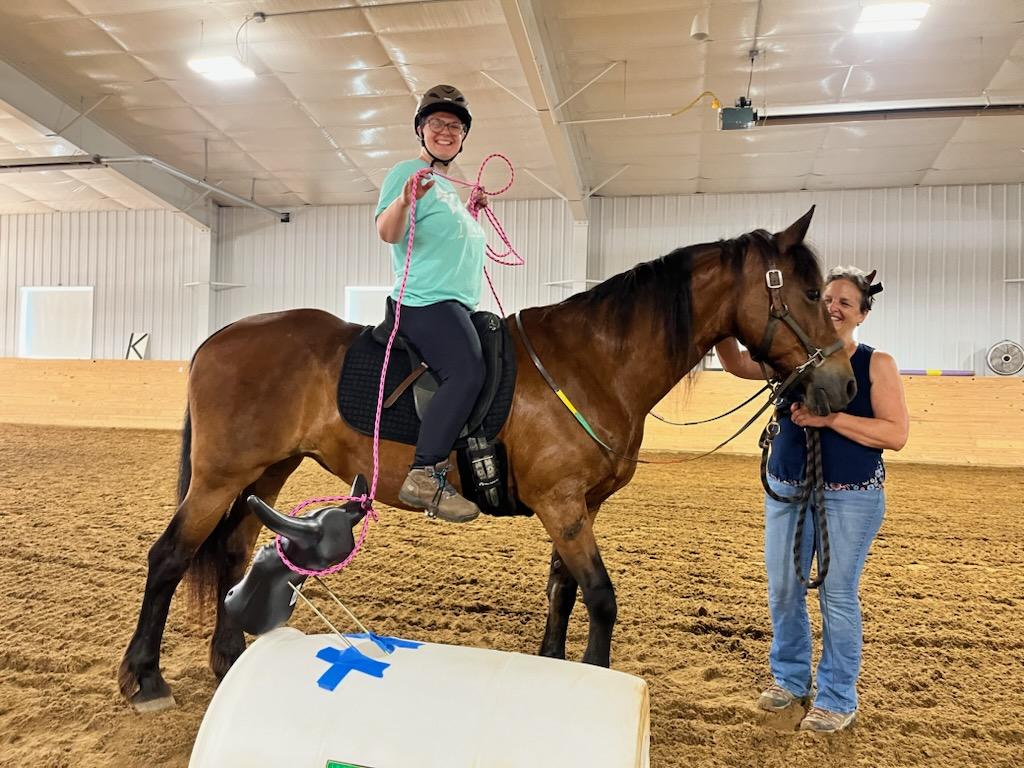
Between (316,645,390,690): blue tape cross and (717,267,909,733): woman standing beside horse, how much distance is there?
1701 millimetres

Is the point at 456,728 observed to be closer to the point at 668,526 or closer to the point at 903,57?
the point at 668,526

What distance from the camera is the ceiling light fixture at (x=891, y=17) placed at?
7934 millimetres

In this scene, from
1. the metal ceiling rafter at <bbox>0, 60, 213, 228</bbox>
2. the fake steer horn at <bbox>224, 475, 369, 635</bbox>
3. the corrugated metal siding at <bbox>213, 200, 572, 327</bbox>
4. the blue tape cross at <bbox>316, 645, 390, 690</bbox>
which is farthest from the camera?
the corrugated metal siding at <bbox>213, 200, 572, 327</bbox>

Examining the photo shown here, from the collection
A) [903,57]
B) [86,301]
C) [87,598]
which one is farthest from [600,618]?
[86,301]

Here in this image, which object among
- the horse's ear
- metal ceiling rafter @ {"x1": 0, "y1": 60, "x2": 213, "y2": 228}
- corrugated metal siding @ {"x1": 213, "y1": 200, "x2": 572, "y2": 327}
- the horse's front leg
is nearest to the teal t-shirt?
the horse's front leg

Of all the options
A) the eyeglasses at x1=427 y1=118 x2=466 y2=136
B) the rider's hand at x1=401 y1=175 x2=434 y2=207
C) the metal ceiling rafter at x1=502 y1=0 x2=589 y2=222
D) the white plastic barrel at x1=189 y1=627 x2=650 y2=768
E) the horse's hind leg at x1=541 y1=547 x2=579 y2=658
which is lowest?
the horse's hind leg at x1=541 y1=547 x2=579 y2=658

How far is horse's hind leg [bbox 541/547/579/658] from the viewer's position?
274cm

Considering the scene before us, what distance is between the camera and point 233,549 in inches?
115

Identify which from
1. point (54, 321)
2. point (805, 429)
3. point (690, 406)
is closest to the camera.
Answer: point (805, 429)

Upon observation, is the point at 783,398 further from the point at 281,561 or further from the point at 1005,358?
the point at 1005,358

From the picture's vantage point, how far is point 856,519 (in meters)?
2.41

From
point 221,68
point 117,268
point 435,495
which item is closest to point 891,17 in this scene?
point 435,495

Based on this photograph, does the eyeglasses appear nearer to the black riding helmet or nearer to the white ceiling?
the black riding helmet

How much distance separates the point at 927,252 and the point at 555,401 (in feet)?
48.1
